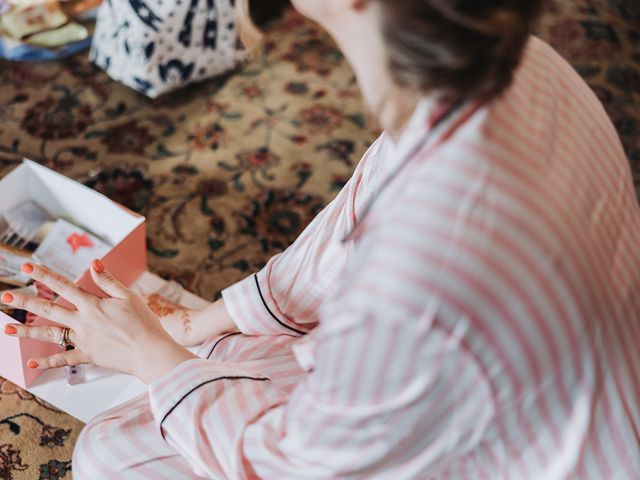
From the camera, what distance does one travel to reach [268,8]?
2502mm

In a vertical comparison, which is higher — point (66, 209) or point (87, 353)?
point (87, 353)

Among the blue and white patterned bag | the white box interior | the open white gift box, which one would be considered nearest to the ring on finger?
the open white gift box

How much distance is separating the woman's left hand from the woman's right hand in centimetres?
20

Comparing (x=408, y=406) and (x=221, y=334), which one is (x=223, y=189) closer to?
(x=221, y=334)

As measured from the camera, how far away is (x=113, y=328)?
1.05m

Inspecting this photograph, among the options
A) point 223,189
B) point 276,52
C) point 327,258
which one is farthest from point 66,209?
point 276,52

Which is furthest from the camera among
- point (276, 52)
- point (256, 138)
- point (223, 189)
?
point (276, 52)

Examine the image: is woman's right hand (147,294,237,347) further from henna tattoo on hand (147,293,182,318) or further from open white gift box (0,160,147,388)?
open white gift box (0,160,147,388)

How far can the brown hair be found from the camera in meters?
0.71

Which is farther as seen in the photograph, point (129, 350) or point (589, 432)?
point (129, 350)

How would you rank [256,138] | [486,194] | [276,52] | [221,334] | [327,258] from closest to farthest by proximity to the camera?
1. [486,194]
2. [327,258]
3. [221,334]
4. [256,138]
5. [276,52]

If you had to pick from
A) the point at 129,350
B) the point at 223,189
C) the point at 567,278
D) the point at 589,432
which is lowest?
the point at 223,189

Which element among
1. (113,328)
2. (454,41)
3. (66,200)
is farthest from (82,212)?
(454,41)

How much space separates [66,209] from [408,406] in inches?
40.9
